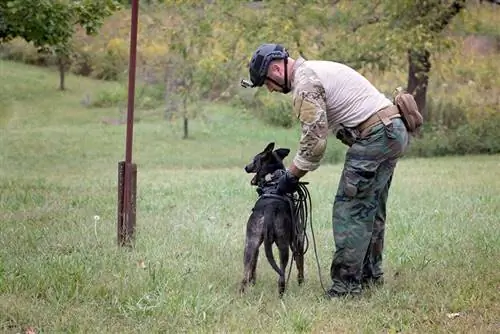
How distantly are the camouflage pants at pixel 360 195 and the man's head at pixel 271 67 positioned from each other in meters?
0.67

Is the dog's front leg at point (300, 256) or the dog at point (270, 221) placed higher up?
the dog at point (270, 221)

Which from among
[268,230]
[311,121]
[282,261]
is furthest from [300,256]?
[311,121]

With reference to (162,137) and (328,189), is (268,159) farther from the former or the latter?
(162,137)

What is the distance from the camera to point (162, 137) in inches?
997

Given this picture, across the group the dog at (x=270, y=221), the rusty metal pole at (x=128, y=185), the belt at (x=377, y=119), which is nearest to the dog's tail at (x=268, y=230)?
the dog at (x=270, y=221)

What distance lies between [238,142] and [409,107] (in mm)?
19594

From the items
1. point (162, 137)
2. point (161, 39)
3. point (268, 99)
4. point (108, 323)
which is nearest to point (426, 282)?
point (108, 323)

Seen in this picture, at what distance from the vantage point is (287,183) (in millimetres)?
5113

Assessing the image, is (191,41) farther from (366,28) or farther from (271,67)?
(271,67)

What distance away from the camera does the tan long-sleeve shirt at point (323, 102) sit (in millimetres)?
4887

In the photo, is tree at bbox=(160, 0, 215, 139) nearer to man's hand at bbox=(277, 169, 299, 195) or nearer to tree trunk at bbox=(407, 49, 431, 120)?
tree trunk at bbox=(407, 49, 431, 120)

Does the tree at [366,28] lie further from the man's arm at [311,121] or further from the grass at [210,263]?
the man's arm at [311,121]

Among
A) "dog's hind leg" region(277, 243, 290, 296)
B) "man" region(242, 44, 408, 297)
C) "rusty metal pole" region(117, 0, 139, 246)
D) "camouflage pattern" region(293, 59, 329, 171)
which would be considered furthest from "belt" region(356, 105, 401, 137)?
"rusty metal pole" region(117, 0, 139, 246)

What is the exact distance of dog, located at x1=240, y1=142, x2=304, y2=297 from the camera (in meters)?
5.16
